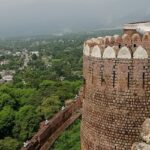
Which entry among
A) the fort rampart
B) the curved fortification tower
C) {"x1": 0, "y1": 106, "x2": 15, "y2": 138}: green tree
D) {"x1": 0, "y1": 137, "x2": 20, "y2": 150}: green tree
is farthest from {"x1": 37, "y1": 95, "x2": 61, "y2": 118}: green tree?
the curved fortification tower

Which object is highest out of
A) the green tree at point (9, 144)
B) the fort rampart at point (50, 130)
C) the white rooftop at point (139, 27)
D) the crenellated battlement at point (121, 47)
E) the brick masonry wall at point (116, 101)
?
the white rooftop at point (139, 27)

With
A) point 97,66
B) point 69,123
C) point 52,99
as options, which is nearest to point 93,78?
point 97,66

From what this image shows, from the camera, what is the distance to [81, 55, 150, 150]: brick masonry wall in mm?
11375

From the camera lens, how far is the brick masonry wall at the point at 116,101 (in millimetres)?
11375

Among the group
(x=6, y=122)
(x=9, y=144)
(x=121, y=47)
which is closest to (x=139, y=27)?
(x=121, y=47)

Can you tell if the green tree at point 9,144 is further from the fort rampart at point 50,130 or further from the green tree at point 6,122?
the fort rampart at point 50,130

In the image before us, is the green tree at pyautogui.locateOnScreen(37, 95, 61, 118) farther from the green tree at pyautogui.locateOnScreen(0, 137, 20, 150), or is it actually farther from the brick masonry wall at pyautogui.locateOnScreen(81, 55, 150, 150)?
the brick masonry wall at pyautogui.locateOnScreen(81, 55, 150, 150)

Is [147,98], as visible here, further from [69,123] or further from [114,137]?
[69,123]

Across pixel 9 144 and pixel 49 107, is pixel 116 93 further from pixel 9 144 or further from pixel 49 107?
pixel 49 107

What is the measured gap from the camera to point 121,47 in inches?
454

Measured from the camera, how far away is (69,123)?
98.8 ft

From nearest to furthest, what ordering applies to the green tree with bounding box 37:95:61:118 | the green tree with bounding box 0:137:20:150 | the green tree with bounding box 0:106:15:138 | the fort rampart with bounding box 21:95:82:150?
1. the fort rampart with bounding box 21:95:82:150
2. the green tree with bounding box 0:137:20:150
3. the green tree with bounding box 0:106:15:138
4. the green tree with bounding box 37:95:61:118

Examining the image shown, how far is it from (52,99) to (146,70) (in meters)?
39.2

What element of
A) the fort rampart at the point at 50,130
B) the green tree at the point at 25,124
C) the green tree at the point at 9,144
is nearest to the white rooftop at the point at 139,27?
the fort rampart at the point at 50,130
